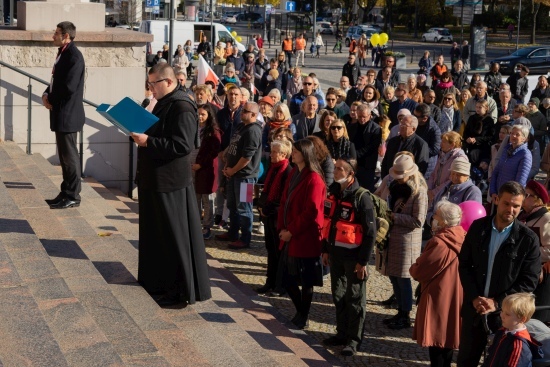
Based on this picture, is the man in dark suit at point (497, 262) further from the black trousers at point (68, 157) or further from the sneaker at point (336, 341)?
the black trousers at point (68, 157)

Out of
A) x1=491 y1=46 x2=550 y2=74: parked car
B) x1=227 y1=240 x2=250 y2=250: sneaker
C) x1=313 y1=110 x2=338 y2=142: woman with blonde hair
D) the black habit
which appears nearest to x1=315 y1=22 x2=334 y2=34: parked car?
x1=491 y1=46 x2=550 y2=74: parked car

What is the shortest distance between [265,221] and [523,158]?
3386 mm

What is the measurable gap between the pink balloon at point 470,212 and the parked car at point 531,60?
32.2 meters

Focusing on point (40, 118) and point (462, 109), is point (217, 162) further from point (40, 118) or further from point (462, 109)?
point (462, 109)

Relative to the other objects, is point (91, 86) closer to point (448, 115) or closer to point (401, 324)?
point (401, 324)

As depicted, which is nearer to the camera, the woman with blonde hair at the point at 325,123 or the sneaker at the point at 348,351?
the sneaker at the point at 348,351

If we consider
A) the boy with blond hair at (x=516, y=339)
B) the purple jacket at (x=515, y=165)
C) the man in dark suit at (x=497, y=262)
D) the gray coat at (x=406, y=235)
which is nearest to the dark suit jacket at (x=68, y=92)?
the gray coat at (x=406, y=235)

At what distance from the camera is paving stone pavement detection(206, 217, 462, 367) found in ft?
26.2

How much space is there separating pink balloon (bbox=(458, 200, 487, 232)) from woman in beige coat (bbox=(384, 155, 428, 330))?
348mm

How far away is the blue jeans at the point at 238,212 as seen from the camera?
36.6 ft

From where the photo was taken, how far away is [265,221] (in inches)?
386

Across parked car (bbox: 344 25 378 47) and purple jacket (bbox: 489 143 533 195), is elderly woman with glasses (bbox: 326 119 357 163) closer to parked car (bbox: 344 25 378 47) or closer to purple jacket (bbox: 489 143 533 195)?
purple jacket (bbox: 489 143 533 195)

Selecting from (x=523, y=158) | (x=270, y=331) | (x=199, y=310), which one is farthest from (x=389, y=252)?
(x=523, y=158)

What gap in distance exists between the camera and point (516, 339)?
590 cm
